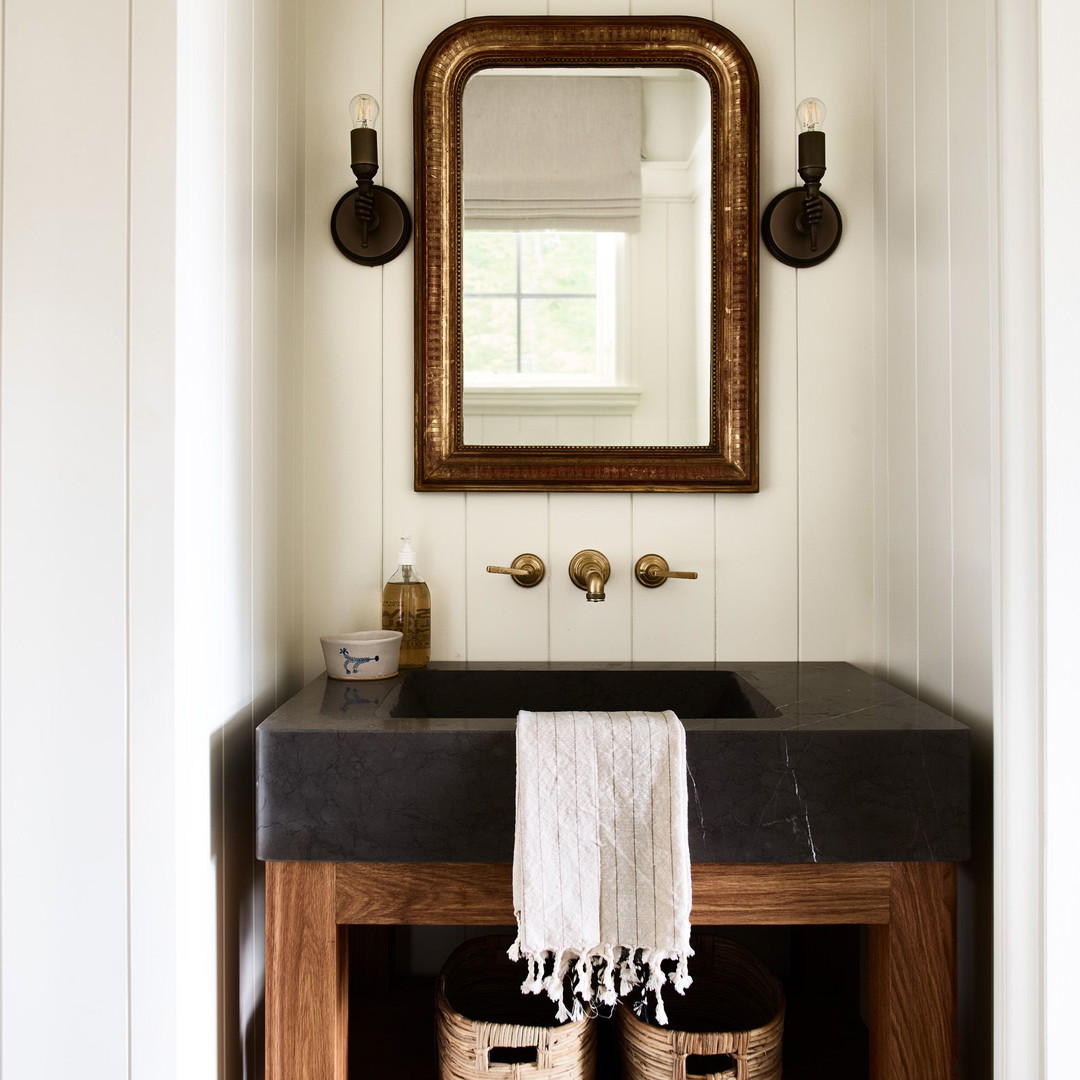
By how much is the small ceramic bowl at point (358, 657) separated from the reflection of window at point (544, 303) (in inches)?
18.8

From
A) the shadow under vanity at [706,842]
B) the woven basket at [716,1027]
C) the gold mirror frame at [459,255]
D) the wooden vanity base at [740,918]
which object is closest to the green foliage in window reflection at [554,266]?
the gold mirror frame at [459,255]

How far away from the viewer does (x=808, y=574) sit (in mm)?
1382

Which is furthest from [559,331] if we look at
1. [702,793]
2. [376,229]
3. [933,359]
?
[702,793]

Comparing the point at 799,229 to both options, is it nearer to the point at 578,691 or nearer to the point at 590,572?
the point at 590,572

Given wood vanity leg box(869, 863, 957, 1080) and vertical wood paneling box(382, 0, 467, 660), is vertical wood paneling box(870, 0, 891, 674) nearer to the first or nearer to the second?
wood vanity leg box(869, 863, 957, 1080)

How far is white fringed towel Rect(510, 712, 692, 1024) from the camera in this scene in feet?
2.90

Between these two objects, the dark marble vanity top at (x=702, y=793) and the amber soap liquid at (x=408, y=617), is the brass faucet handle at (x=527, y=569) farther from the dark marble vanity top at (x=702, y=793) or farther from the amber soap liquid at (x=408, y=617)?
the dark marble vanity top at (x=702, y=793)

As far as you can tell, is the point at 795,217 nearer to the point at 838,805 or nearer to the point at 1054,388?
the point at 1054,388

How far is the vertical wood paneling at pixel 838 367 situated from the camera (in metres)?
1.37

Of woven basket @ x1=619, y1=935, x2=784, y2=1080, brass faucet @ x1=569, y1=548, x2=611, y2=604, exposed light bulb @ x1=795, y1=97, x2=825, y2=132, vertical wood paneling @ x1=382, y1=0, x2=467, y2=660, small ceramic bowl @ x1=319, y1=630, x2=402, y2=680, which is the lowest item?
Answer: woven basket @ x1=619, y1=935, x2=784, y2=1080

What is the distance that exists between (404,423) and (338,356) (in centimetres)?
16

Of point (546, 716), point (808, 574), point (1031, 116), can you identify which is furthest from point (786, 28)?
point (546, 716)

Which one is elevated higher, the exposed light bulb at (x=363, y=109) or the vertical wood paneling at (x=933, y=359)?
the exposed light bulb at (x=363, y=109)

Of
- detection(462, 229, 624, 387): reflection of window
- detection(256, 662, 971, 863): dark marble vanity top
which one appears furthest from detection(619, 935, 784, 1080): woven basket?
detection(462, 229, 624, 387): reflection of window
